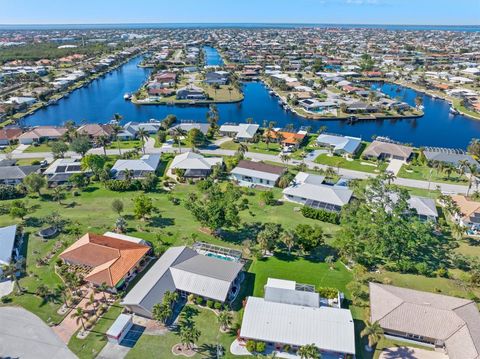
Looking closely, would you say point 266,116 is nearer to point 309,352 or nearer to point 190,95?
point 190,95

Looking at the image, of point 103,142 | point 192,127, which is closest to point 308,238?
→ point 103,142

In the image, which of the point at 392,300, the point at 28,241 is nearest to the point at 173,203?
the point at 28,241

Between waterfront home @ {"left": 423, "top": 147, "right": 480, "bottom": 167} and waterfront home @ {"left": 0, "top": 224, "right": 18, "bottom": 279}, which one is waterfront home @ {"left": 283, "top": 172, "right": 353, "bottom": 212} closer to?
waterfront home @ {"left": 423, "top": 147, "right": 480, "bottom": 167}

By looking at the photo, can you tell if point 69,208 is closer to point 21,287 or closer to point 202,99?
point 21,287

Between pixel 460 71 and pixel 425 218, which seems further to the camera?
pixel 460 71

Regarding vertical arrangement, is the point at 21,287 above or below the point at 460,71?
below

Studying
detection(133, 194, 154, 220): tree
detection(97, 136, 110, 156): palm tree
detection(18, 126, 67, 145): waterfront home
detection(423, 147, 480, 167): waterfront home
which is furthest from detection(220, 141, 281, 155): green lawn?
detection(18, 126, 67, 145): waterfront home

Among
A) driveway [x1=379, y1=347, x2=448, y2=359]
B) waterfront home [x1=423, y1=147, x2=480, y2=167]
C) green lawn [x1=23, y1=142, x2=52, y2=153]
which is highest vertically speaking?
waterfront home [x1=423, y1=147, x2=480, y2=167]
